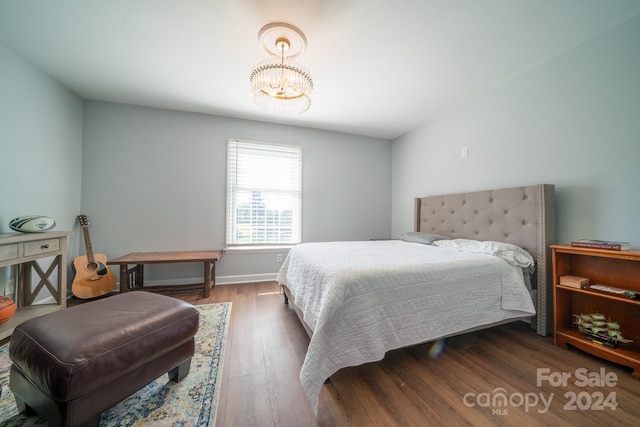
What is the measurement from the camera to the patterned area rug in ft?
3.58

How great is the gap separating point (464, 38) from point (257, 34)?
165 cm

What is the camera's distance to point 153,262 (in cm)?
252

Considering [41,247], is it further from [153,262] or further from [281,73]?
[281,73]

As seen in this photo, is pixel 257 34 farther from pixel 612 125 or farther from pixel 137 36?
pixel 612 125

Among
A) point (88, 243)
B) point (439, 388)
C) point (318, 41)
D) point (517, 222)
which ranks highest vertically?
point (318, 41)

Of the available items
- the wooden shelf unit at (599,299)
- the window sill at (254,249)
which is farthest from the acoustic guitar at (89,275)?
the wooden shelf unit at (599,299)

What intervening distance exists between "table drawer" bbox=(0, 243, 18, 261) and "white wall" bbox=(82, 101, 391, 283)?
1.24m

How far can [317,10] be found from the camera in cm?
151

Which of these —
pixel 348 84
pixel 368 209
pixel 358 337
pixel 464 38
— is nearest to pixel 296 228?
pixel 368 209

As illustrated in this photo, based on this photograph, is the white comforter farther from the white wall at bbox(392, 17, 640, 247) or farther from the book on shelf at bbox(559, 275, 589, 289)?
the white wall at bbox(392, 17, 640, 247)

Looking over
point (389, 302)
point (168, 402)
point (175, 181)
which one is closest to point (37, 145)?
point (175, 181)

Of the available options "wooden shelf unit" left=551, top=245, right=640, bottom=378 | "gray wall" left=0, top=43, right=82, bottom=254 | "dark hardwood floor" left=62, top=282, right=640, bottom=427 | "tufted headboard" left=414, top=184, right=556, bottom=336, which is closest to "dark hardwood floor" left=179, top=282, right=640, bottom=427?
"dark hardwood floor" left=62, top=282, right=640, bottom=427

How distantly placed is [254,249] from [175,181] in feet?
4.76

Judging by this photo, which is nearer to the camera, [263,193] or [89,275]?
[89,275]
